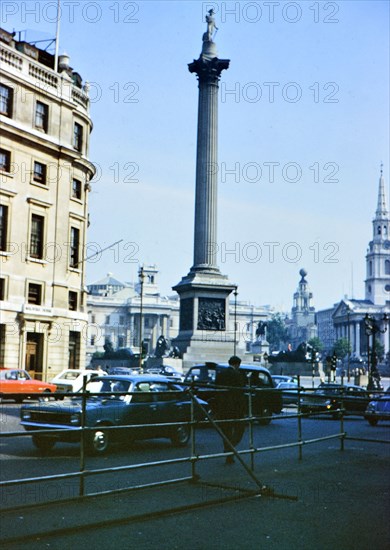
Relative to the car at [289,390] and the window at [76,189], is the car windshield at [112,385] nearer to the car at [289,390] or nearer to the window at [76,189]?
the car at [289,390]

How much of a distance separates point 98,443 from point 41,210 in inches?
1198

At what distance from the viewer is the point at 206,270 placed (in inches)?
2019

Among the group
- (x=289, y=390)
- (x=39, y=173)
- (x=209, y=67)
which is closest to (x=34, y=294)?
(x=39, y=173)

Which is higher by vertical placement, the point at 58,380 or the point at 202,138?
the point at 202,138

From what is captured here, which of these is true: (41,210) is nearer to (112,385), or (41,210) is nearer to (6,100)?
(6,100)

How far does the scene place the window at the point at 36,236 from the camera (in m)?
41.8

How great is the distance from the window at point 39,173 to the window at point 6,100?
10.9 feet

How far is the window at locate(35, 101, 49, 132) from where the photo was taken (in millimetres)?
42188

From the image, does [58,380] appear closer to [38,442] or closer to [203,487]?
[38,442]

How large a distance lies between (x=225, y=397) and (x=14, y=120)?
31.2m

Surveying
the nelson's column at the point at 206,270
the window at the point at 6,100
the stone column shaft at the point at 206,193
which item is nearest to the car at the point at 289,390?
the nelson's column at the point at 206,270

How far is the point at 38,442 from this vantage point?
1345cm

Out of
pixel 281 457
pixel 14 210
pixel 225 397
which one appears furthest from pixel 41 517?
pixel 14 210

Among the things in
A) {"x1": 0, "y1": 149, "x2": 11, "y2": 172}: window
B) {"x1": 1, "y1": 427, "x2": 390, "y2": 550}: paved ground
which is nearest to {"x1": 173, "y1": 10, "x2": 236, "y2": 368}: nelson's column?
{"x1": 0, "y1": 149, "x2": 11, "y2": 172}: window
